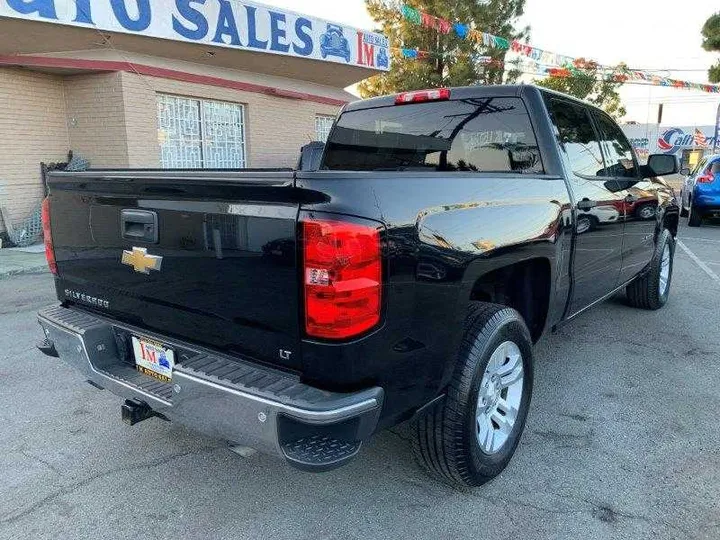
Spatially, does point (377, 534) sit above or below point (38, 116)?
below

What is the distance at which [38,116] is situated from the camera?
32.9 ft

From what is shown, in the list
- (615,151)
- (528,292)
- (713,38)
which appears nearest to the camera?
(528,292)

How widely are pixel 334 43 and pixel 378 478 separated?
12140mm

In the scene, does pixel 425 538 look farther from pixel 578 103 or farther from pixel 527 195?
pixel 578 103

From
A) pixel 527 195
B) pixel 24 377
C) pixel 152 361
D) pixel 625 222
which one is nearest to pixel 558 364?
pixel 625 222

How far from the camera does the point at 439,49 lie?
2138cm

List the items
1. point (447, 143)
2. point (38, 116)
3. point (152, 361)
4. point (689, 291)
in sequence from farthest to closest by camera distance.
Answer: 1. point (38, 116)
2. point (689, 291)
3. point (447, 143)
4. point (152, 361)

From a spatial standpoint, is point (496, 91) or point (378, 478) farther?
point (496, 91)

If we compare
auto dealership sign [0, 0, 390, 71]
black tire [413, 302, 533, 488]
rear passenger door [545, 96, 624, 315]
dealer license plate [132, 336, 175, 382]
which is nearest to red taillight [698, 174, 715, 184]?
auto dealership sign [0, 0, 390, 71]

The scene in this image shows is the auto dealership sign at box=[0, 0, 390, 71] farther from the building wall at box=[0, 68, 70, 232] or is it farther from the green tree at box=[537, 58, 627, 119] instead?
the green tree at box=[537, 58, 627, 119]

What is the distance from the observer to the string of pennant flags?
15008 mm

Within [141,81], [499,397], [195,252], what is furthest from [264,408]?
[141,81]

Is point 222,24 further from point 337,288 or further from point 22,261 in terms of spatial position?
point 337,288

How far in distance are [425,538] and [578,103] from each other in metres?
3.15
